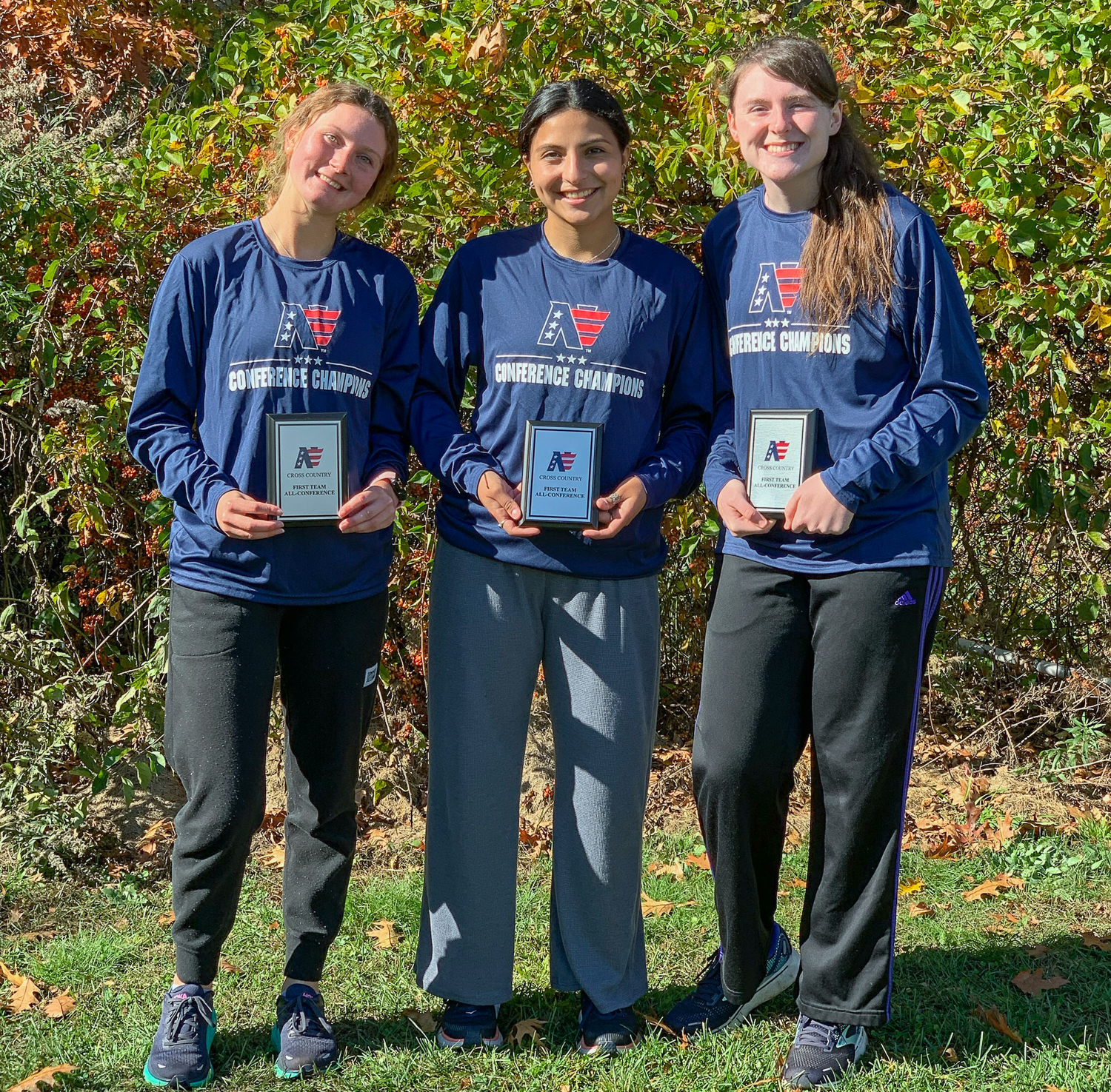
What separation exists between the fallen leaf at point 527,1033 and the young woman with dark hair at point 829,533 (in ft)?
1.82

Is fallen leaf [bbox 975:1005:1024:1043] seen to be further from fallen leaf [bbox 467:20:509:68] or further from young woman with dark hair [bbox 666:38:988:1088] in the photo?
fallen leaf [bbox 467:20:509:68]

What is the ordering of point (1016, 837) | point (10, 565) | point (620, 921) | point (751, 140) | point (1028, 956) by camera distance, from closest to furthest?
1. point (751, 140)
2. point (620, 921)
3. point (1028, 956)
4. point (1016, 837)
5. point (10, 565)

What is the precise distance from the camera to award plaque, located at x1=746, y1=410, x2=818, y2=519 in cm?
282

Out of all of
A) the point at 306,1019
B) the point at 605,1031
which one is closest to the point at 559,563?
the point at 605,1031

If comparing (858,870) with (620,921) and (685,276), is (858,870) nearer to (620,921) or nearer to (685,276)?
(620,921)

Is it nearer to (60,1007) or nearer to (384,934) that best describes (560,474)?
(384,934)

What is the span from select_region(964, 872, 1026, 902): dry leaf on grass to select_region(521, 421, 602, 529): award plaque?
2.29 metres

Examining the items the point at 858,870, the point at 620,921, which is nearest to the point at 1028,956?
the point at 858,870

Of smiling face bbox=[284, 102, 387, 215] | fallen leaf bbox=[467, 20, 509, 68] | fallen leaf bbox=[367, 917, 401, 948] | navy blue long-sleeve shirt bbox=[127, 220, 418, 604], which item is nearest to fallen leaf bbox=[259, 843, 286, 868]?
fallen leaf bbox=[367, 917, 401, 948]

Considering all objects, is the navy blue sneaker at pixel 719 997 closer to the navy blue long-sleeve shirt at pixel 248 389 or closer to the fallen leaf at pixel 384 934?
the fallen leaf at pixel 384 934

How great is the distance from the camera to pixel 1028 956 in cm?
373

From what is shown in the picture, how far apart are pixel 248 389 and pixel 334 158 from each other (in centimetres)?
59

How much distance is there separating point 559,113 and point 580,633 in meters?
1.25

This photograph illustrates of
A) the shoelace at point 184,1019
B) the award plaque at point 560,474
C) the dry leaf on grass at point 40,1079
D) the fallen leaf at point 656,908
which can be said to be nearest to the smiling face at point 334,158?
the award plaque at point 560,474
